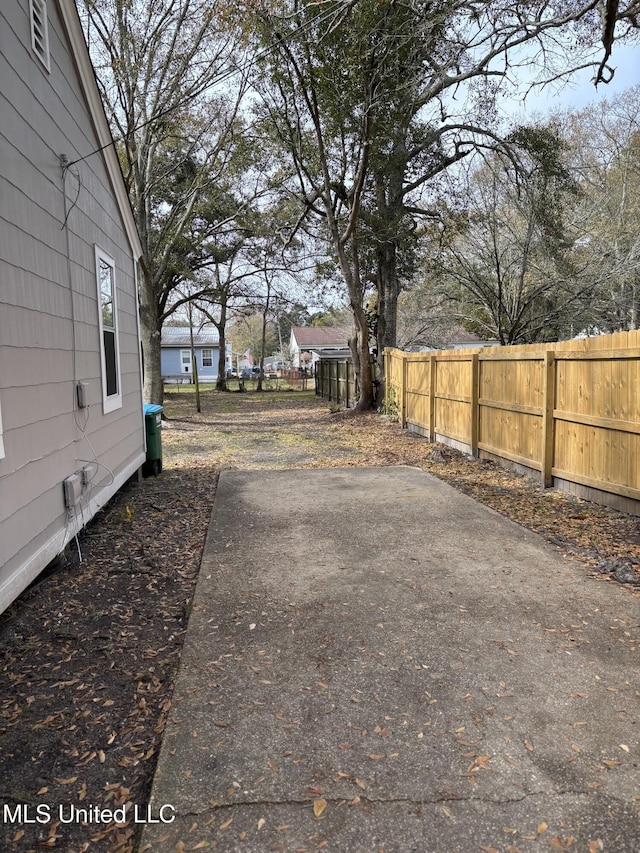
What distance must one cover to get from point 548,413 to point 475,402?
2200mm

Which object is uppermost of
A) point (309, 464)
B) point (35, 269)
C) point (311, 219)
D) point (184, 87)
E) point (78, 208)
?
point (184, 87)

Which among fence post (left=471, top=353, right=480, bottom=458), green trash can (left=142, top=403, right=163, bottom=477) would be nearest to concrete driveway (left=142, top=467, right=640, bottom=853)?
green trash can (left=142, top=403, right=163, bottom=477)

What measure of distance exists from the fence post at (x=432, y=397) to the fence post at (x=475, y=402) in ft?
6.13

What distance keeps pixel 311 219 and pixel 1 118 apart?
15.0m

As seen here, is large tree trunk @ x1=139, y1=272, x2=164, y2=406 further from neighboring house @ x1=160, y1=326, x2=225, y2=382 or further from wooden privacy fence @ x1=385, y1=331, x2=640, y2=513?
neighboring house @ x1=160, y1=326, x2=225, y2=382

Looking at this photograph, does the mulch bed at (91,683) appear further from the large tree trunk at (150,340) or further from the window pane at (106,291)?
the large tree trunk at (150,340)

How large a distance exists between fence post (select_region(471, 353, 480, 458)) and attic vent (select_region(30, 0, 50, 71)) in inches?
253

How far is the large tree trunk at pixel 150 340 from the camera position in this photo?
15289 millimetres

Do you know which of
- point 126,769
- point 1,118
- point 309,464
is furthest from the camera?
point 309,464

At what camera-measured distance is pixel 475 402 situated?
8.66 m

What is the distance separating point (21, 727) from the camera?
2.42 metres

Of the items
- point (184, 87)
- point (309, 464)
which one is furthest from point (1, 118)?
point (184, 87)

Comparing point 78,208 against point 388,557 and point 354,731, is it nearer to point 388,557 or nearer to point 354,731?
point 388,557

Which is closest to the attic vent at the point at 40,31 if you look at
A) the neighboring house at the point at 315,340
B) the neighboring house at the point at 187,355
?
the neighboring house at the point at 187,355
